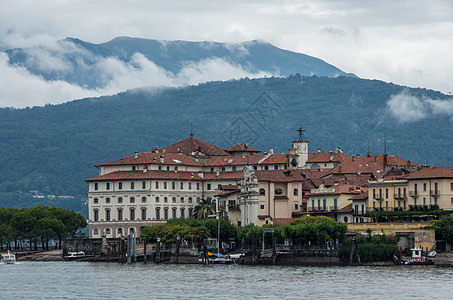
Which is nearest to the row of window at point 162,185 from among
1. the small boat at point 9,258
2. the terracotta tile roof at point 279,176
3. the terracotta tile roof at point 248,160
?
the terracotta tile roof at point 248,160

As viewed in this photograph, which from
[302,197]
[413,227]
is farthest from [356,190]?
[413,227]

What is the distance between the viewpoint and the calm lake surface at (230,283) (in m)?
99.8

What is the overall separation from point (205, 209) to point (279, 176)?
14324 millimetres

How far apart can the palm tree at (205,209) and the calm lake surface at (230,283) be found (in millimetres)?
36865

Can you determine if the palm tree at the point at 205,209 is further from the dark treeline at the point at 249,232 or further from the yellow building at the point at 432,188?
the yellow building at the point at 432,188

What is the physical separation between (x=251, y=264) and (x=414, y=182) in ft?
78.3

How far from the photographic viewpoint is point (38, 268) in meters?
148

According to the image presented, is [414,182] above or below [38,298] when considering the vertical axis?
above

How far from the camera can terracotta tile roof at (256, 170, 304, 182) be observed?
167837mm

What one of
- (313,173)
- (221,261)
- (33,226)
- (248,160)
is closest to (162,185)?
(248,160)

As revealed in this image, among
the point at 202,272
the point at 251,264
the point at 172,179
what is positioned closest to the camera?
the point at 202,272

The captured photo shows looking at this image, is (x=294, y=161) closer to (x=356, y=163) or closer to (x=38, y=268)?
(x=356, y=163)

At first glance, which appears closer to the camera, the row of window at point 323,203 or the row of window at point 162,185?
the row of window at point 323,203

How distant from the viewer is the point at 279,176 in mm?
169625
